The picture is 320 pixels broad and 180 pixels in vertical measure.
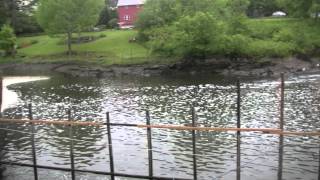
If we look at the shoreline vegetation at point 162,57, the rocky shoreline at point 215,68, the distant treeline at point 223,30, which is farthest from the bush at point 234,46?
the rocky shoreline at point 215,68

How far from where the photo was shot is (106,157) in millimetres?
27438

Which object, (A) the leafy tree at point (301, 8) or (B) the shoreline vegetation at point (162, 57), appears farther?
(A) the leafy tree at point (301, 8)

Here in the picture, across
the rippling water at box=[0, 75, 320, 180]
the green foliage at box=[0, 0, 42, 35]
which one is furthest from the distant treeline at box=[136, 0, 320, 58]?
the green foliage at box=[0, 0, 42, 35]

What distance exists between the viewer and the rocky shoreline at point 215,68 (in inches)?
2585

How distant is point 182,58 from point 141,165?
4857 cm

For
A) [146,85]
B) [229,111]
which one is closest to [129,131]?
[229,111]

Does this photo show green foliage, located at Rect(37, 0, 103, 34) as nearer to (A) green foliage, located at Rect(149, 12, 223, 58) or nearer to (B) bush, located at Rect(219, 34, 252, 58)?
(A) green foliage, located at Rect(149, 12, 223, 58)

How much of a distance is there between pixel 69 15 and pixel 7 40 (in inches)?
457

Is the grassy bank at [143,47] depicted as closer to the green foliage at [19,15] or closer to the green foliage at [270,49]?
the green foliage at [270,49]

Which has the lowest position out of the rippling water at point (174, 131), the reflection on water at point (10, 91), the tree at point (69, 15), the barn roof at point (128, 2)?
the reflection on water at point (10, 91)

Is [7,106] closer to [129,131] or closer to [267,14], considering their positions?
[129,131]

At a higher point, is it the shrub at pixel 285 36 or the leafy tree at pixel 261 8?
the leafy tree at pixel 261 8

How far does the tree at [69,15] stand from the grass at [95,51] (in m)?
3.05

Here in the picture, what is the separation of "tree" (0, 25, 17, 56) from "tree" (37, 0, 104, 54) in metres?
6.21
